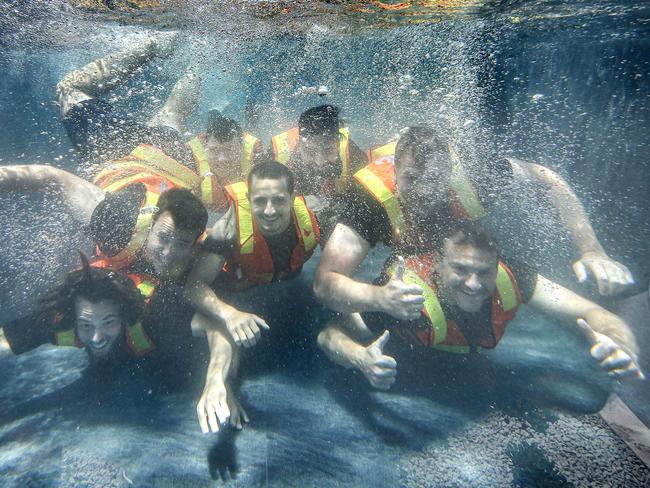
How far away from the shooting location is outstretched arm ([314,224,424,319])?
3129 mm

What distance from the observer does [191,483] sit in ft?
9.43

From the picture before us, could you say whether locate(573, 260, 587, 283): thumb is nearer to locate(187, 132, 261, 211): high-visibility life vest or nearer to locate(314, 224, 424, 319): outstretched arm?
locate(314, 224, 424, 319): outstretched arm

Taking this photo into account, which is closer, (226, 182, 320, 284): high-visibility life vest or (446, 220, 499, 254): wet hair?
(446, 220, 499, 254): wet hair

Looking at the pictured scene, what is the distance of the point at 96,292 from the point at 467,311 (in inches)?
149

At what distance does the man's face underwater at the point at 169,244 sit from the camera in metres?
3.88

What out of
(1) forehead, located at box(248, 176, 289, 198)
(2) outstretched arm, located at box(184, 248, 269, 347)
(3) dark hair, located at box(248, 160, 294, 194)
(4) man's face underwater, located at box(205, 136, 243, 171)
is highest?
(4) man's face underwater, located at box(205, 136, 243, 171)

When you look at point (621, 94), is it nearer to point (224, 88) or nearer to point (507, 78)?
point (507, 78)

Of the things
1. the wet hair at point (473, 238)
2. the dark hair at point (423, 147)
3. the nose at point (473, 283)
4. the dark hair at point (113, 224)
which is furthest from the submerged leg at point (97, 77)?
the nose at point (473, 283)

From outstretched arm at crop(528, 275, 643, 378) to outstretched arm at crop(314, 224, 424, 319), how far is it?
5.31ft

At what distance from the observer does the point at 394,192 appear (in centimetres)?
421

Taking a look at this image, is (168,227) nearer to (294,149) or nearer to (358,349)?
(358,349)

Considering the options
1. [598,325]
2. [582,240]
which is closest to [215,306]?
[598,325]

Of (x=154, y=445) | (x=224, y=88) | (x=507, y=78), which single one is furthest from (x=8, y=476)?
(x=224, y=88)

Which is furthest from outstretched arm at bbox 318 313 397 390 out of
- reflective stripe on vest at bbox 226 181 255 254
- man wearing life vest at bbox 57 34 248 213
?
man wearing life vest at bbox 57 34 248 213
